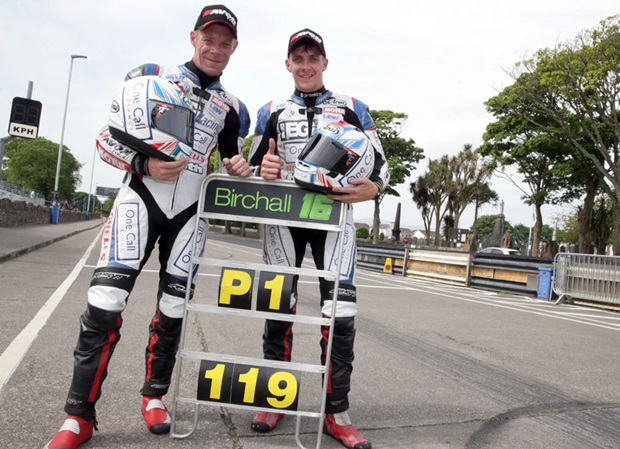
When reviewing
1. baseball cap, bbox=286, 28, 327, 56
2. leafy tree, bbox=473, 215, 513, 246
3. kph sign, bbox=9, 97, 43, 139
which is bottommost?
baseball cap, bbox=286, 28, 327, 56

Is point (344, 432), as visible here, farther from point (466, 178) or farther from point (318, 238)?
point (466, 178)

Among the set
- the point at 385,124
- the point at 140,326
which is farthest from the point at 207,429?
the point at 385,124

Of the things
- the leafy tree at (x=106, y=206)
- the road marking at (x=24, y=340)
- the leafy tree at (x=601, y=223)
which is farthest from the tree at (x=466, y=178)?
the leafy tree at (x=106, y=206)

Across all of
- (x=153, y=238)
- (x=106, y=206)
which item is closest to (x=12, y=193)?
(x=153, y=238)

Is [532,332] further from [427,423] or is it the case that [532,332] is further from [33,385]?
[33,385]

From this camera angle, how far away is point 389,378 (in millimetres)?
4098

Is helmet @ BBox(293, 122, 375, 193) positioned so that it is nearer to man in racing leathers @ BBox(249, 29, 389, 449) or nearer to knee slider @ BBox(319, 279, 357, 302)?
man in racing leathers @ BBox(249, 29, 389, 449)

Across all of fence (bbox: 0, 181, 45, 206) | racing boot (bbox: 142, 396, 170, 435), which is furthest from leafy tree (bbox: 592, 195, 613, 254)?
racing boot (bbox: 142, 396, 170, 435)

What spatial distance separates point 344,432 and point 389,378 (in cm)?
146

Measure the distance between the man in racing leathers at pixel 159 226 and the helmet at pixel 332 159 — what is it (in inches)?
14.0

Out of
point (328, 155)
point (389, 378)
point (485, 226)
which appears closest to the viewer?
point (328, 155)

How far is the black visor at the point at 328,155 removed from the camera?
2666mm

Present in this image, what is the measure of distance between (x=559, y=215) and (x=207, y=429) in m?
63.7

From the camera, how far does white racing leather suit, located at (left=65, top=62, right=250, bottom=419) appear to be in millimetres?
2547
